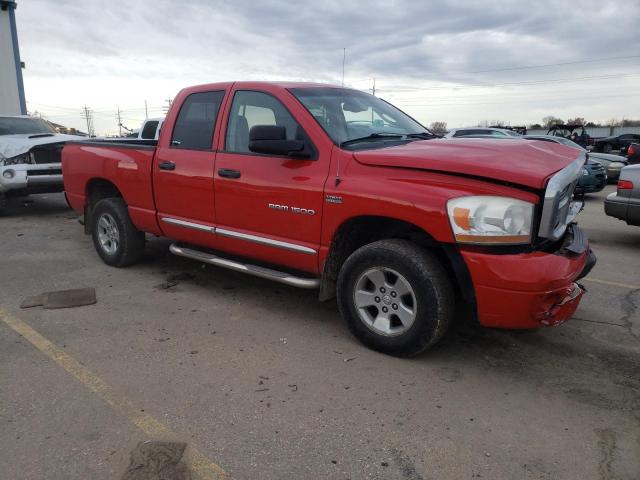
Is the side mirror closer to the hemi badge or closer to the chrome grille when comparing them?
the hemi badge

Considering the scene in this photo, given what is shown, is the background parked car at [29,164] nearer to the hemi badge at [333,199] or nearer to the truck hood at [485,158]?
the hemi badge at [333,199]

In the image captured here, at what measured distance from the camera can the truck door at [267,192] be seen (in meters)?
3.79

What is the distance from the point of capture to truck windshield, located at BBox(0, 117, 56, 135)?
9.82 meters

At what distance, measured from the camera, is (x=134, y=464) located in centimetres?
243

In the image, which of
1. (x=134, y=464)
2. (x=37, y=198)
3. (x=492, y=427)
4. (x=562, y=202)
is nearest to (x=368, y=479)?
(x=492, y=427)

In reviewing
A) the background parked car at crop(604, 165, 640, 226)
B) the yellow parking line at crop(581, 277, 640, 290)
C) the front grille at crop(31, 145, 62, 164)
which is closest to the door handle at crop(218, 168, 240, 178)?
the yellow parking line at crop(581, 277, 640, 290)

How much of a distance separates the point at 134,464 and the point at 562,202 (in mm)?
2994

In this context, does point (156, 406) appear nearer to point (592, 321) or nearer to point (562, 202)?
point (562, 202)

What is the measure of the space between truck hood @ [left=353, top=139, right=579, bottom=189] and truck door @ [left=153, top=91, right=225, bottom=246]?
1.64 m

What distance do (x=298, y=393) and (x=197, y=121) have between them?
9.41 ft

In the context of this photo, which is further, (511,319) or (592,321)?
(592,321)

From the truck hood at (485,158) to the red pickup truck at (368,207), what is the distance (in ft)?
0.04

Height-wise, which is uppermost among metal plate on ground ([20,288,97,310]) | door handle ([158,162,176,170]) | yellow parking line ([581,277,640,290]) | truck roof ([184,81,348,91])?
truck roof ([184,81,348,91])

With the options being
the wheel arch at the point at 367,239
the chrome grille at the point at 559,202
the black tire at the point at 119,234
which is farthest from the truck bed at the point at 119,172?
the chrome grille at the point at 559,202
